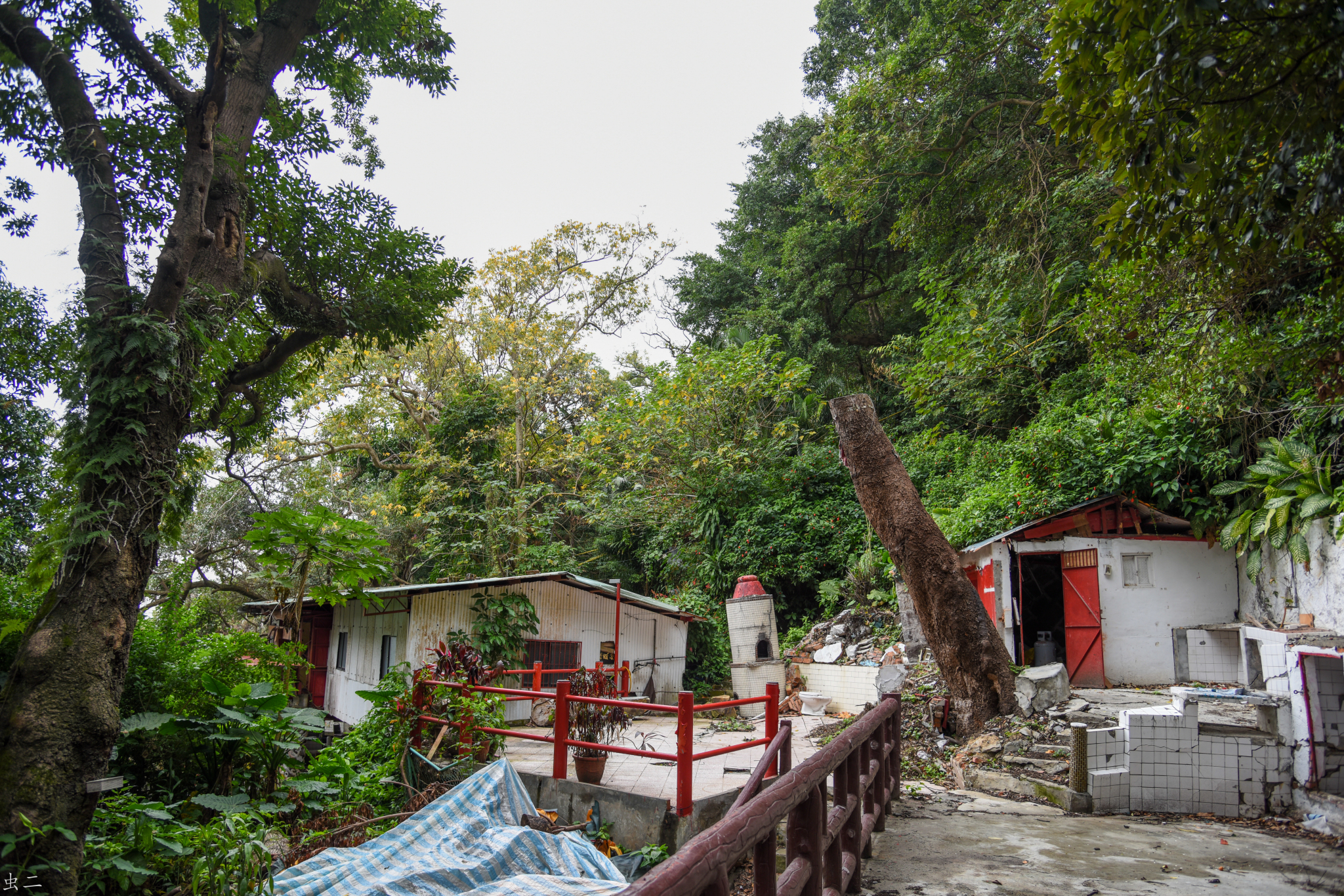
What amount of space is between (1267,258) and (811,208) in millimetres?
17080

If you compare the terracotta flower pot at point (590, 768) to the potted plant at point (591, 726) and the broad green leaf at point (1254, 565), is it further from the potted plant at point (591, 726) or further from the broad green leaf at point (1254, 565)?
the broad green leaf at point (1254, 565)

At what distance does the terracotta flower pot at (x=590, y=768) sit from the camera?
6.82 m

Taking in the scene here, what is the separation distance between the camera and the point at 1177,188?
3842 mm

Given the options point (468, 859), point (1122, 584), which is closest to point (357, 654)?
point (468, 859)

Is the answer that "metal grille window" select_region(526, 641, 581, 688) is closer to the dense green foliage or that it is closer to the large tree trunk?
the dense green foliage

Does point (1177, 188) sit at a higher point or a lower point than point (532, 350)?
lower

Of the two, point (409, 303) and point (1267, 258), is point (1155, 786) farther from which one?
point (409, 303)

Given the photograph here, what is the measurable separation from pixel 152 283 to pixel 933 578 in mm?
8632

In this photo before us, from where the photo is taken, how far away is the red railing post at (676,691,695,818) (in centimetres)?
585

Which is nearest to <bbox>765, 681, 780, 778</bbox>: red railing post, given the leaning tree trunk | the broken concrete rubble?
the leaning tree trunk

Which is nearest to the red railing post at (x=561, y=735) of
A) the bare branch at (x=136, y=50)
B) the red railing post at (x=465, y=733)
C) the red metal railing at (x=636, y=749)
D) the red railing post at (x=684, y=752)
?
the red metal railing at (x=636, y=749)

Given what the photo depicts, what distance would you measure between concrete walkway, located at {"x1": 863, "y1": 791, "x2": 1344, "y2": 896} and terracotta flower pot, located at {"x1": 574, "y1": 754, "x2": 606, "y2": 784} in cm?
270

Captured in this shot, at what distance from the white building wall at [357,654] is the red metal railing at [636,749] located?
4519mm

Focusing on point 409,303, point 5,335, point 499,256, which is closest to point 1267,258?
point 409,303
